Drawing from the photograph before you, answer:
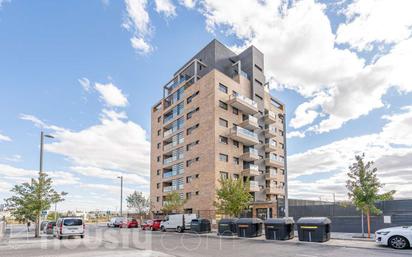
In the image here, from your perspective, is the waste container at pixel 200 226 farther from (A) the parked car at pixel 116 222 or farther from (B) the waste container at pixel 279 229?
(A) the parked car at pixel 116 222

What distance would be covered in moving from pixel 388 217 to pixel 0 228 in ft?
97.7

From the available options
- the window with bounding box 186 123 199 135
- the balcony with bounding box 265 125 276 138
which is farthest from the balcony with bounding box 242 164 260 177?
the window with bounding box 186 123 199 135

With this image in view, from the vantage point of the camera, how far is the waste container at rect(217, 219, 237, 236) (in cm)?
2593

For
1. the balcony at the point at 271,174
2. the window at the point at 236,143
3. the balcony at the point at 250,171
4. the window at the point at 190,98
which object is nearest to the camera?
the balcony at the point at 250,171

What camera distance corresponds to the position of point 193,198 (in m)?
46.2

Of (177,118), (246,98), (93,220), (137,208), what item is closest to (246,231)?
(246,98)

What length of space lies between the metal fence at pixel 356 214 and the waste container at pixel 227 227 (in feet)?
28.1

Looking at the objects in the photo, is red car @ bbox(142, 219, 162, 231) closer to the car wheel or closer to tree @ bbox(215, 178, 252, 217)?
tree @ bbox(215, 178, 252, 217)

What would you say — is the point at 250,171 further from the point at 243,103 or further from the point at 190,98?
the point at 190,98

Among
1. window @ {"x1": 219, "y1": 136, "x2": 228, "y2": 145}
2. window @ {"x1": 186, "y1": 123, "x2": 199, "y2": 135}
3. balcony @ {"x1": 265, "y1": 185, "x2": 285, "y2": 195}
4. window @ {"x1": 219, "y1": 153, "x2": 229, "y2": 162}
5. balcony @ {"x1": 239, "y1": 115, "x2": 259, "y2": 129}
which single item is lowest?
balcony @ {"x1": 265, "y1": 185, "x2": 285, "y2": 195}

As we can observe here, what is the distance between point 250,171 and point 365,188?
84.2 feet

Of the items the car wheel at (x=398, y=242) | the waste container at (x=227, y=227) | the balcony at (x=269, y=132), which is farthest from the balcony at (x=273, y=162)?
the car wheel at (x=398, y=242)

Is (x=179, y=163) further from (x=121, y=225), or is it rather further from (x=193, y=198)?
(x=121, y=225)

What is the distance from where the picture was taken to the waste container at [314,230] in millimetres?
19131
